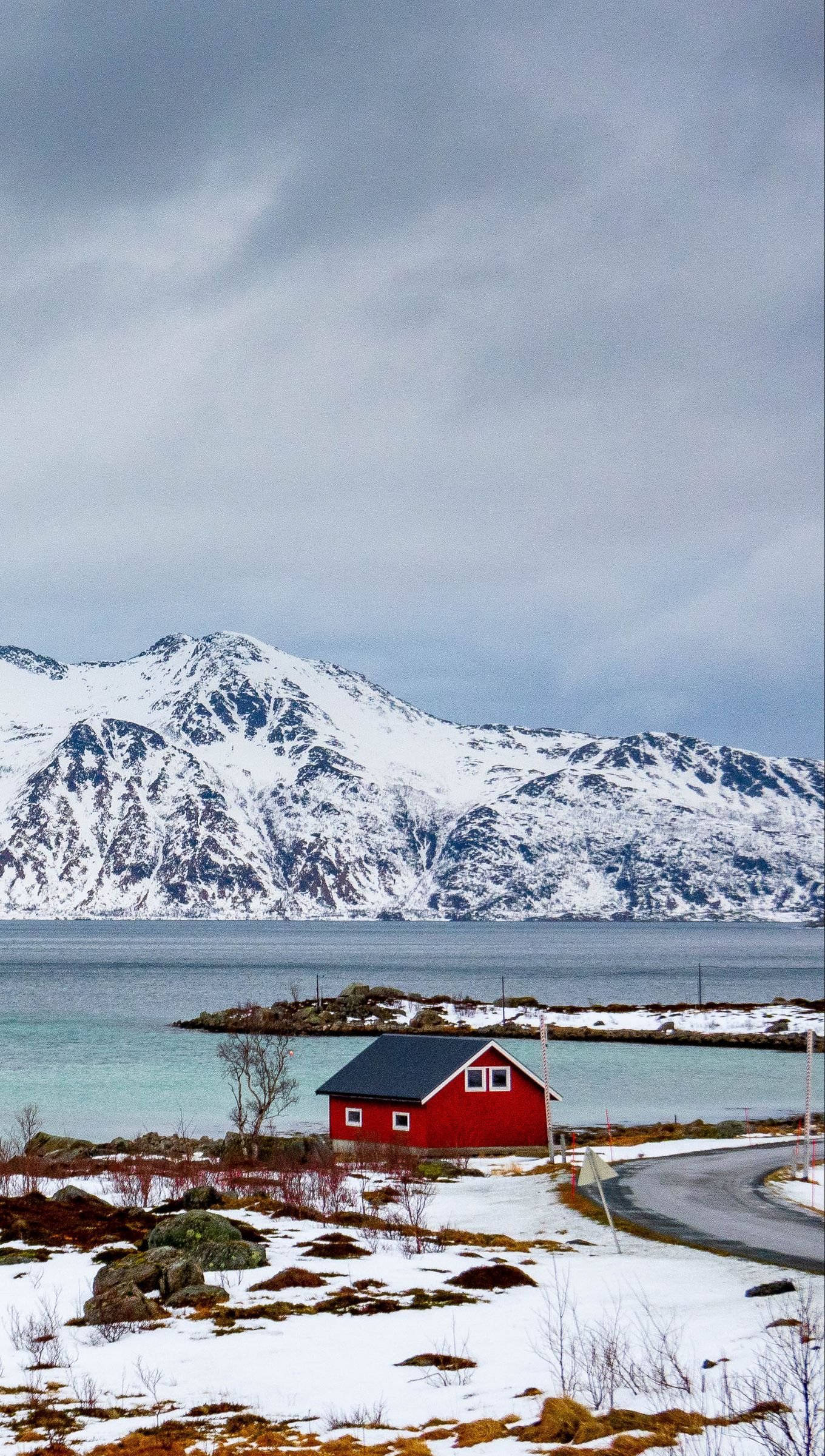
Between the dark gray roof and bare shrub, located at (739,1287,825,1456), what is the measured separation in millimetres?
29977

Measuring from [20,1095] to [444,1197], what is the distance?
37.3m

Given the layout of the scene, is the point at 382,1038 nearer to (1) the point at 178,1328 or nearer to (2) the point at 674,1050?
(1) the point at 178,1328

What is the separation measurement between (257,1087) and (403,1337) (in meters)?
52.6

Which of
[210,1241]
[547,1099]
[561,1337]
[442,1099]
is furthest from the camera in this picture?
[547,1099]

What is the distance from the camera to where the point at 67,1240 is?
27906 mm

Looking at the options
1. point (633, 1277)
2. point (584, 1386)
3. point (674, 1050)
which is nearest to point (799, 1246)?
point (633, 1277)

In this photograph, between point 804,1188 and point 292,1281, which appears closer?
point 292,1281

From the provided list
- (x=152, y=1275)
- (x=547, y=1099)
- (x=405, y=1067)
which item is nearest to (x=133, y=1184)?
(x=152, y=1275)

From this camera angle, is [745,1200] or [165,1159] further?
[165,1159]

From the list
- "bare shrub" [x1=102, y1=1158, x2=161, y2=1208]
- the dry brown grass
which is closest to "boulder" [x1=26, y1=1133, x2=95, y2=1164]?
"bare shrub" [x1=102, y1=1158, x2=161, y2=1208]

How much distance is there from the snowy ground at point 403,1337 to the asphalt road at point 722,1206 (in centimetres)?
145

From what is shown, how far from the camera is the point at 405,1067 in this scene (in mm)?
51906

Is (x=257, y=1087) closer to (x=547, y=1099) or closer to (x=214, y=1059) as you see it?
(x=214, y=1059)

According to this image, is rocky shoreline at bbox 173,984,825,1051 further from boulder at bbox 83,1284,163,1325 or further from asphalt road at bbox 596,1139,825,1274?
boulder at bbox 83,1284,163,1325
